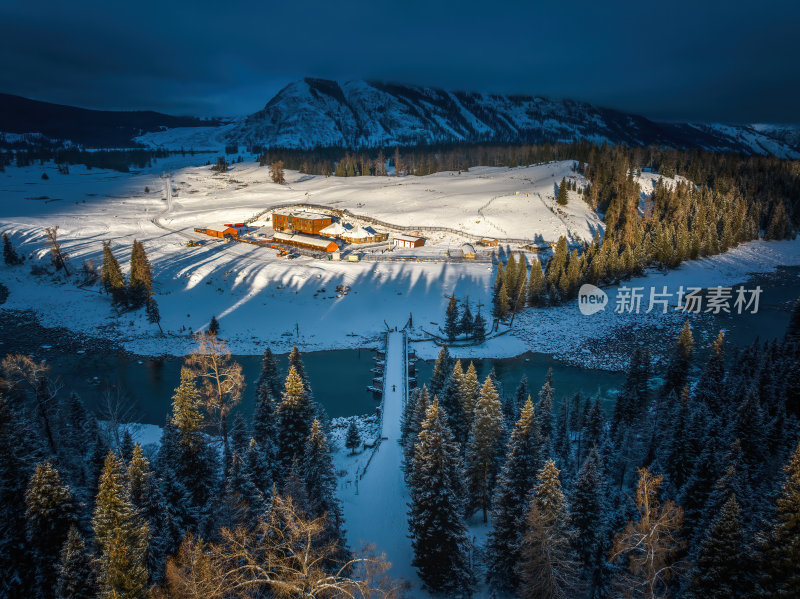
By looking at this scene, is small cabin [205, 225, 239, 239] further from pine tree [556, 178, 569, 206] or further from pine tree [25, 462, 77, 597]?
pine tree [25, 462, 77, 597]

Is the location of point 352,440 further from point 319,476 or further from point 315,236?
point 315,236

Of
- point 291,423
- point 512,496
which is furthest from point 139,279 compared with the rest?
point 512,496

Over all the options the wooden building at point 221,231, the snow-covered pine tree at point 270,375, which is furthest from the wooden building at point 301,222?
the snow-covered pine tree at point 270,375

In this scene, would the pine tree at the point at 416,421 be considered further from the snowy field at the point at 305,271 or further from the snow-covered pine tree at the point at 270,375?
the snowy field at the point at 305,271

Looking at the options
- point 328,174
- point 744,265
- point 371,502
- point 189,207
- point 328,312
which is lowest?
point 371,502

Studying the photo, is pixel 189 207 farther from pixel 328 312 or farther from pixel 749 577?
pixel 749 577

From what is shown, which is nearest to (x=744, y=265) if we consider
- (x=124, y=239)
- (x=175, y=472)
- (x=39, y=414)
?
(x=175, y=472)

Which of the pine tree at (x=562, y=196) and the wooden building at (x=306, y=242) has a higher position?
the pine tree at (x=562, y=196)

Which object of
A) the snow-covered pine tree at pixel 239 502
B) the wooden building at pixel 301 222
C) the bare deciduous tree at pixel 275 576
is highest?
the wooden building at pixel 301 222
